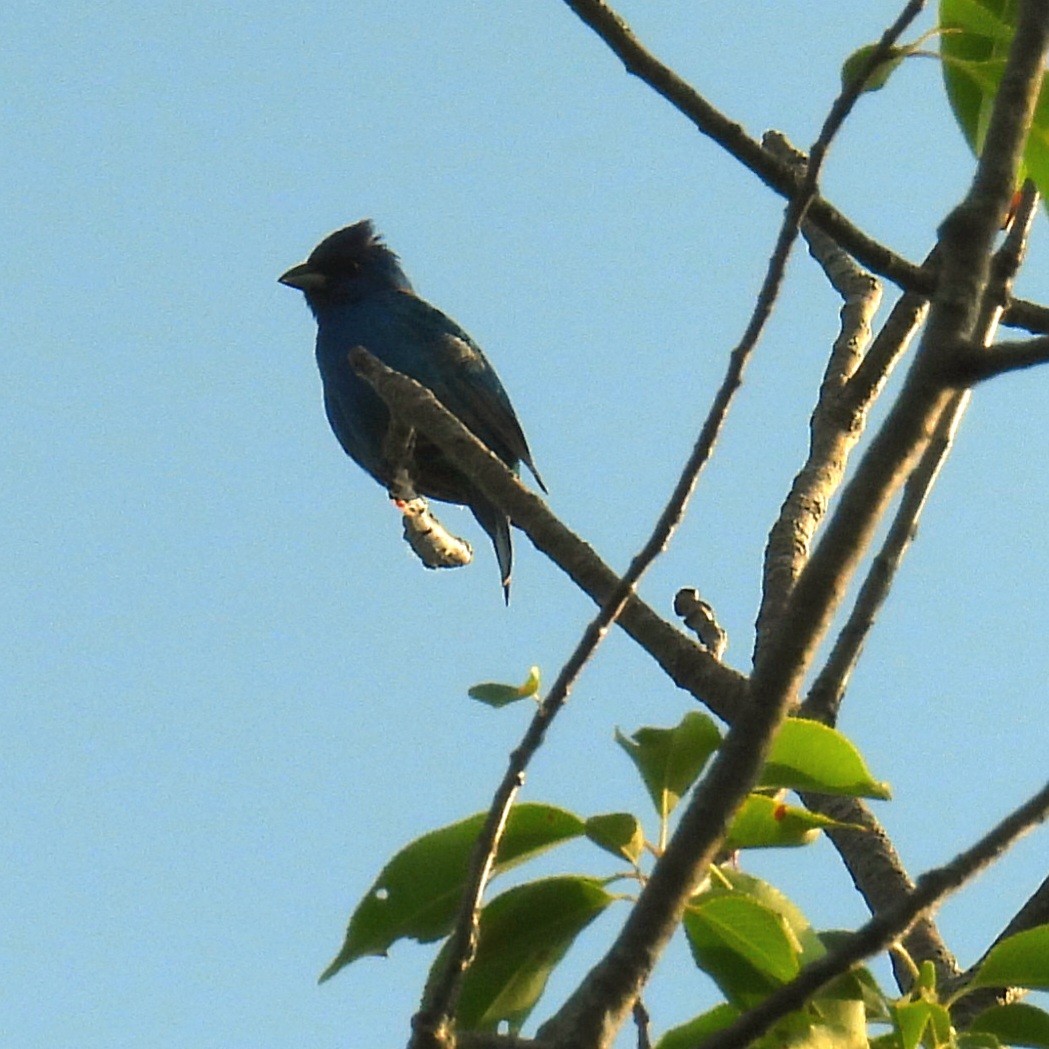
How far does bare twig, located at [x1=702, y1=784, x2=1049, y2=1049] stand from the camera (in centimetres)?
185

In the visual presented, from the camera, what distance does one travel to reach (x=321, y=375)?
9.68 m

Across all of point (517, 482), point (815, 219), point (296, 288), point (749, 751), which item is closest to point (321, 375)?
point (296, 288)

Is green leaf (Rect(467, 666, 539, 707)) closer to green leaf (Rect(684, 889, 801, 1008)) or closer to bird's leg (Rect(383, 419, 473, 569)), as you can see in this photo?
green leaf (Rect(684, 889, 801, 1008))

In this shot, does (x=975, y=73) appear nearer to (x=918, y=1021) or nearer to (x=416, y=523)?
(x=918, y=1021)

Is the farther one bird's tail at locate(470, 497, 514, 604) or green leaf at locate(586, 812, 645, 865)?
bird's tail at locate(470, 497, 514, 604)

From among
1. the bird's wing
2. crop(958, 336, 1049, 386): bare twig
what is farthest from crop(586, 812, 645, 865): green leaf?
the bird's wing

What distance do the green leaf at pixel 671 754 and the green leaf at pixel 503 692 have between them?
0.66 feet

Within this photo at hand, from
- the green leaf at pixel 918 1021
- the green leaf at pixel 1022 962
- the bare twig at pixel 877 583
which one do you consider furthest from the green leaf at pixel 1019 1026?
the bare twig at pixel 877 583

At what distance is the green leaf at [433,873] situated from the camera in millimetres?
2246

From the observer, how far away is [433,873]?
2250 millimetres

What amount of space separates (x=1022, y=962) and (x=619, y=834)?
53 cm

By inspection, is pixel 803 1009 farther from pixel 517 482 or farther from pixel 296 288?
pixel 296 288

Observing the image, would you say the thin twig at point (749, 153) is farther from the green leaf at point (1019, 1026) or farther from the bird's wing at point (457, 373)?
the bird's wing at point (457, 373)

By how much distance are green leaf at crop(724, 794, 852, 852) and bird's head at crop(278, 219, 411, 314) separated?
8174 mm
